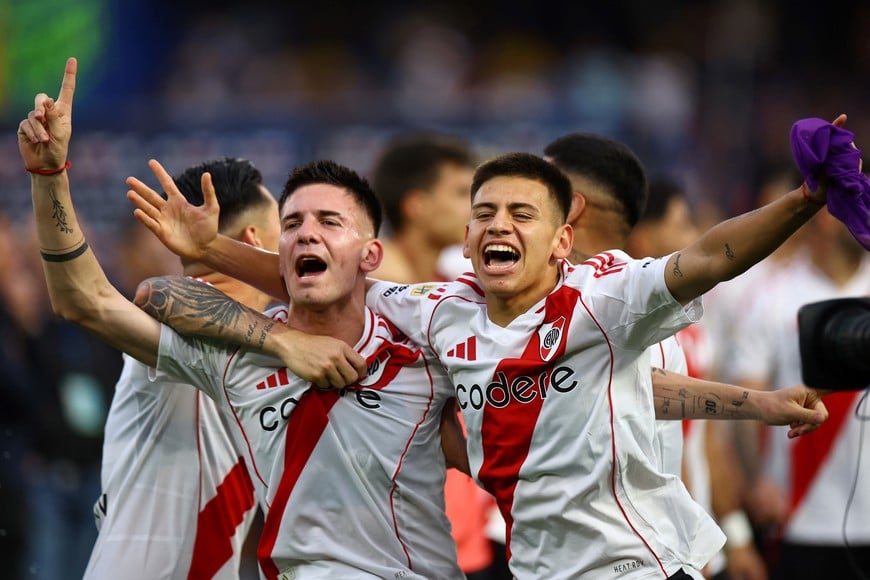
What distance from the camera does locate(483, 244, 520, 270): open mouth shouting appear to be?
15.0ft

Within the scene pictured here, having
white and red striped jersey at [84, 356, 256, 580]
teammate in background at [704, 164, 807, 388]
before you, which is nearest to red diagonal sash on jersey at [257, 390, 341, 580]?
white and red striped jersey at [84, 356, 256, 580]

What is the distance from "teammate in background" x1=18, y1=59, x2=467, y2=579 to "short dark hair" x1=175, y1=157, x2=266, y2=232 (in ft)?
1.73

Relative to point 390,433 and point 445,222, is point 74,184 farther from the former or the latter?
point 390,433

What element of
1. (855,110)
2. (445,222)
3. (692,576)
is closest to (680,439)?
(692,576)

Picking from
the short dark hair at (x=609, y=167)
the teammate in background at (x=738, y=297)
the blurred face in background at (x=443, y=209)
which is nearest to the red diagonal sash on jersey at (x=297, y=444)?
the short dark hair at (x=609, y=167)

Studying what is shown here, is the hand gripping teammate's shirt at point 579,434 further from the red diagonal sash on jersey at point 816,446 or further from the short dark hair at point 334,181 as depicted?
the red diagonal sash on jersey at point 816,446

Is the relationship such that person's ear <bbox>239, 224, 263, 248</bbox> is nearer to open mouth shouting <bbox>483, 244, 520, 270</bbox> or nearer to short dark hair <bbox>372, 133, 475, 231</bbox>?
open mouth shouting <bbox>483, 244, 520, 270</bbox>

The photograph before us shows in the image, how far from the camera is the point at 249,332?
4750 mm

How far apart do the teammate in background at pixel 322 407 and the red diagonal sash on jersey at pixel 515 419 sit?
33cm

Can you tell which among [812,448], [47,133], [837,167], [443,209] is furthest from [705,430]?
[47,133]

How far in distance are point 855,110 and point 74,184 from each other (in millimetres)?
11170

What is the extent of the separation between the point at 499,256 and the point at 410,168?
3515 mm

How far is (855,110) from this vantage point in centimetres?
1897

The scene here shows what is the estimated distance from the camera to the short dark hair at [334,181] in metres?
5.07
